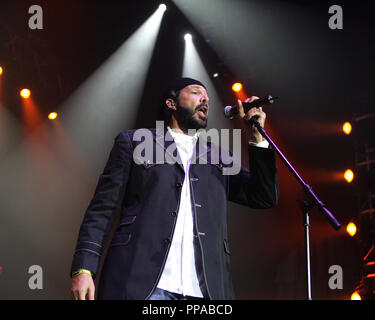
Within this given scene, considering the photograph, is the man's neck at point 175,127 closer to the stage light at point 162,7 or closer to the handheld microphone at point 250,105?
the handheld microphone at point 250,105

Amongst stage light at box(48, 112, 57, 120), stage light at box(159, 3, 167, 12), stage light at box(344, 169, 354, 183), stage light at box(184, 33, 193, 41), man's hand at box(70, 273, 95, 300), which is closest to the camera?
man's hand at box(70, 273, 95, 300)

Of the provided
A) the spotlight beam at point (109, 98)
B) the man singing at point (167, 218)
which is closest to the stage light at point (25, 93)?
the spotlight beam at point (109, 98)

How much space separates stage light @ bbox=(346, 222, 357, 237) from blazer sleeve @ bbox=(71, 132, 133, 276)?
15.6 feet

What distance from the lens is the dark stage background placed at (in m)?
6.54

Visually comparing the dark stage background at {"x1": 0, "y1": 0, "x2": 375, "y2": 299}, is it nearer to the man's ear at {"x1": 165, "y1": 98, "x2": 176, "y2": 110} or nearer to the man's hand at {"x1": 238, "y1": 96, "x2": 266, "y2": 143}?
the man's ear at {"x1": 165, "y1": 98, "x2": 176, "y2": 110}

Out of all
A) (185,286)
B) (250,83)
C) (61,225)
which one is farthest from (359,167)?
(185,286)

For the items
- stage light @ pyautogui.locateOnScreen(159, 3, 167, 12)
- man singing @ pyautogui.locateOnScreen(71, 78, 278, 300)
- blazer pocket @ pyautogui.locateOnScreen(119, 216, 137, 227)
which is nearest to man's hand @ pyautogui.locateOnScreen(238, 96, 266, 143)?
man singing @ pyautogui.locateOnScreen(71, 78, 278, 300)

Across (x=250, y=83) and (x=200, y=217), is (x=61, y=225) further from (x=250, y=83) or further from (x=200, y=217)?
(x=200, y=217)

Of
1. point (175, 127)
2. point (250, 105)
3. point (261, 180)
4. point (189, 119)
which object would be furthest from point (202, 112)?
point (261, 180)

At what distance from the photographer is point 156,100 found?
7.73 m

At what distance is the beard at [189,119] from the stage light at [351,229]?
4.37 meters

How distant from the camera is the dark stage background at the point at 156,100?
6.54 m

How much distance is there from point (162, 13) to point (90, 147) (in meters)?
2.25
